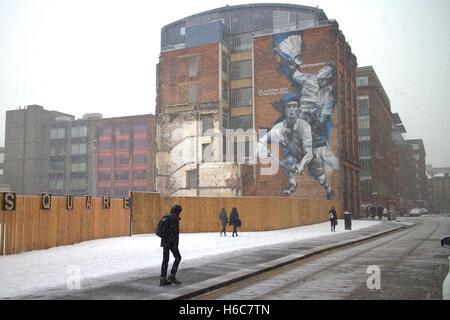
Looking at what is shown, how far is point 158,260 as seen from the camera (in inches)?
567

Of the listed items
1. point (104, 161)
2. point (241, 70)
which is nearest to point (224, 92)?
point (241, 70)

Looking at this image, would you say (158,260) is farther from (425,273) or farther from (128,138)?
(128,138)

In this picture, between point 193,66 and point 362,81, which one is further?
point 362,81

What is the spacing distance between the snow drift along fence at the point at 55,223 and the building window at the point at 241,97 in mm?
35953

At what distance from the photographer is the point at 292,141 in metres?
51.4

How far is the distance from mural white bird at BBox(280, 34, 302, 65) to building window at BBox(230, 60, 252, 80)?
21.1 feet

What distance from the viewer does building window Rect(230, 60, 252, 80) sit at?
58875 mm

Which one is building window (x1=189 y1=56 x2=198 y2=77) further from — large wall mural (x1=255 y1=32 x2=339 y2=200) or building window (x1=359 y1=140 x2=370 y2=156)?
building window (x1=359 y1=140 x2=370 y2=156)

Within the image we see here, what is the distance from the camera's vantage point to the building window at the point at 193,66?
5922 centimetres

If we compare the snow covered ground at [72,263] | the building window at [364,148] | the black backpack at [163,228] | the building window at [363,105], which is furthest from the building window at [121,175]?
the black backpack at [163,228]

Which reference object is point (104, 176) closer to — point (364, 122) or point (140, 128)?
point (140, 128)

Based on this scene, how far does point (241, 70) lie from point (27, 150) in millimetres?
58597
